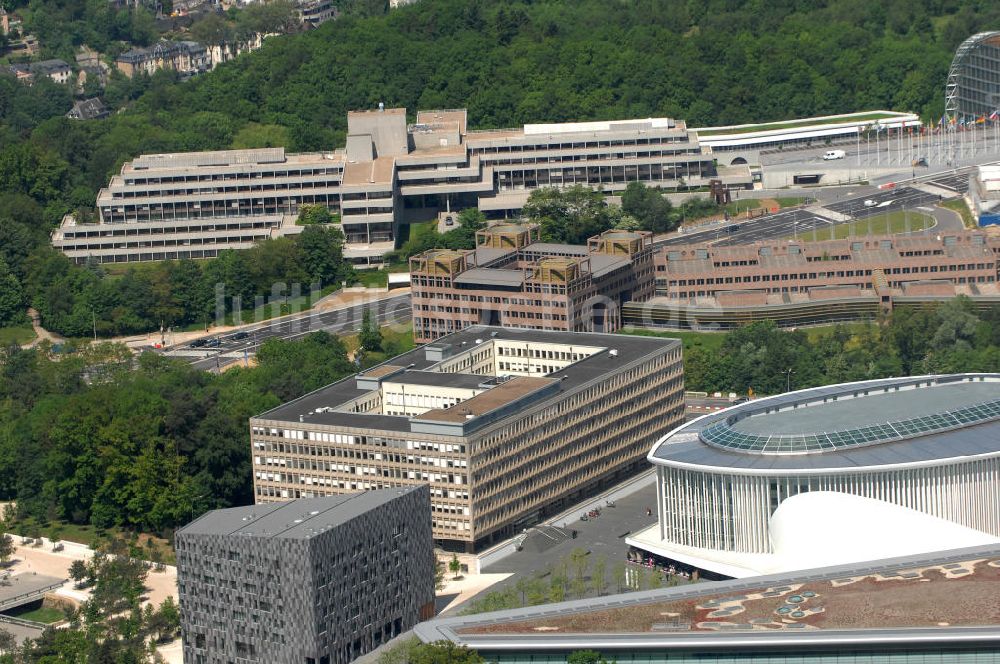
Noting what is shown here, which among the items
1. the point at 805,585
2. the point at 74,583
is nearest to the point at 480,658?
the point at 805,585

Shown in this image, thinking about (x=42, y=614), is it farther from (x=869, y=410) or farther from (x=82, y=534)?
(x=869, y=410)

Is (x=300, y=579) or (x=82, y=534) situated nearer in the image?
(x=300, y=579)

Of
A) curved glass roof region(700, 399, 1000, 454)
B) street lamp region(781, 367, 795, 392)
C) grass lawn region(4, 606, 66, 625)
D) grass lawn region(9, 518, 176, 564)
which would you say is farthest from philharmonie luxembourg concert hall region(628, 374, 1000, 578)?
grass lawn region(4, 606, 66, 625)

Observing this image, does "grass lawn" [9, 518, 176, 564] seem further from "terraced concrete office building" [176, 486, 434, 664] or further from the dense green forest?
"terraced concrete office building" [176, 486, 434, 664]

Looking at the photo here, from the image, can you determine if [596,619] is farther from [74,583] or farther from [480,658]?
[74,583]

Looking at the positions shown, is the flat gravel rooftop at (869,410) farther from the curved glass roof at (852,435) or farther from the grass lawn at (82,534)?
the grass lawn at (82,534)

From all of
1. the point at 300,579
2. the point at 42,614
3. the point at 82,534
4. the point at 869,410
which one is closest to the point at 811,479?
the point at 869,410
